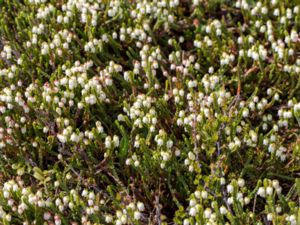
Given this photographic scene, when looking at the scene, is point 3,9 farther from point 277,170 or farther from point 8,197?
point 277,170

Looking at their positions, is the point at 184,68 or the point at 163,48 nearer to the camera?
the point at 184,68

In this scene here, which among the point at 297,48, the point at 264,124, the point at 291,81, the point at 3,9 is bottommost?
the point at 264,124

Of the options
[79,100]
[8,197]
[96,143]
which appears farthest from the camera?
[79,100]

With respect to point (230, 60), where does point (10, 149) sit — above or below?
below

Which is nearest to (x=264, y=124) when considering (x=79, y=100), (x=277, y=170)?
(x=277, y=170)

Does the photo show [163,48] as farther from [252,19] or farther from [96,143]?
[96,143]

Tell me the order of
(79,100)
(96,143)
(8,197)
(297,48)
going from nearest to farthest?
(8,197) < (96,143) < (79,100) < (297,48)
